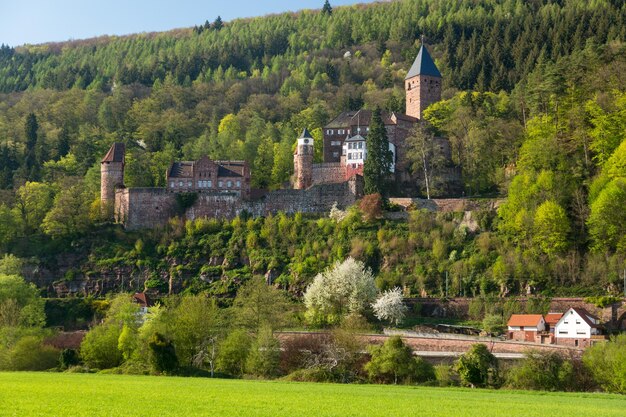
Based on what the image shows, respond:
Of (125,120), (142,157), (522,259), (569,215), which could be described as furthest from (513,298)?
(125,120)

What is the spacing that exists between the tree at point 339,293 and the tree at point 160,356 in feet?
51.3

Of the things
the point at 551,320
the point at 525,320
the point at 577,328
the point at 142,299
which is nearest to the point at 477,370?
the point at 525,320

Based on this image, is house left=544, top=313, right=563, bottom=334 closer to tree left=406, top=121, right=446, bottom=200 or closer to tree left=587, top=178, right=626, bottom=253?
tree left=587, top=178, right=626, bottom=253

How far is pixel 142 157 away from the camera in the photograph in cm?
9112

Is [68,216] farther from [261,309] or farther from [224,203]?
[261,309]

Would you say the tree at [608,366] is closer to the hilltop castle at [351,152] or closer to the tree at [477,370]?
the tree at [477,370]

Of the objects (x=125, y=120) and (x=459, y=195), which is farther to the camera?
(x=125, y=120)

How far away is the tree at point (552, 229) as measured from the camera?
6662 centimetres

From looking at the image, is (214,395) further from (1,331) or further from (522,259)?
(522,259)

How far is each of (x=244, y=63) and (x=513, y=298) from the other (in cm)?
9347

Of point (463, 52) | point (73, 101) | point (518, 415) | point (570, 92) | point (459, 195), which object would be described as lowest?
point (518, 415)

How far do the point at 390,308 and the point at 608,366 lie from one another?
1997cm

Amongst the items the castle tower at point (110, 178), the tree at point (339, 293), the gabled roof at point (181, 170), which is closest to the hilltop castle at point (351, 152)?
the gabled roof at point (181, 170)

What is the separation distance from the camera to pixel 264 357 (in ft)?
167
